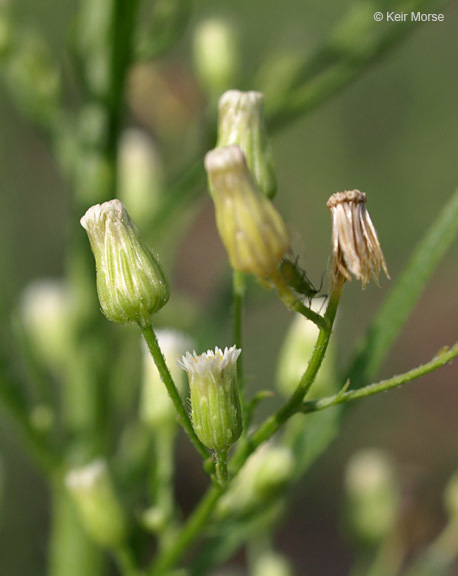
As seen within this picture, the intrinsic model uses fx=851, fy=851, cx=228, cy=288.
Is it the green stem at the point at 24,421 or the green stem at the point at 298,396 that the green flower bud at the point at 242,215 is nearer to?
the green stem at the point at 298,396

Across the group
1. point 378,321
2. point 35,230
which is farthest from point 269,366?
point 378,321

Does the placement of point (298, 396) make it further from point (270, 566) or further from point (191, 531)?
point (270, 566)

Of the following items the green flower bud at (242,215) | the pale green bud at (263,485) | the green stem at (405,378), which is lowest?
the pale green bud at (263,485)

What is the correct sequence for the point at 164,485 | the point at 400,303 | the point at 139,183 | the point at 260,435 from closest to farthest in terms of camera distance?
the point at 260,435
the point at 400,303
the point at 164,485
the point at 139,183

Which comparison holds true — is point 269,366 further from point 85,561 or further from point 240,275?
point 240,275

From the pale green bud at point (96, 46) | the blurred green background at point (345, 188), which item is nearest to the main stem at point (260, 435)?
the pale green bud at point (96, 46)

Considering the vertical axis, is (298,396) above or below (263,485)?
above

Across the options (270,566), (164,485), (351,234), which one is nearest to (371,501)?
(270,566)

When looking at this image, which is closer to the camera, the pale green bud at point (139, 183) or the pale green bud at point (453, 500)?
the pale green bud at point (453, 500)
